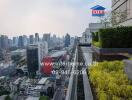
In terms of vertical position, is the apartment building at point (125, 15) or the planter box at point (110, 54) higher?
the apartment building at point (125, 15)

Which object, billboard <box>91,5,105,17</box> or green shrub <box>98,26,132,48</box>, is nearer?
green shrub <box>98,26,132,48</box>

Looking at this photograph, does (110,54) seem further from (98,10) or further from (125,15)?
(98,10)

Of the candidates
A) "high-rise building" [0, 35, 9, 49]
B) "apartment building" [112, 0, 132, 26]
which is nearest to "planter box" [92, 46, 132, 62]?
"apartment building" [112, 0, 132, 26]

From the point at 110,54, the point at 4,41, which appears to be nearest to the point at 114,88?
the point at 110,54

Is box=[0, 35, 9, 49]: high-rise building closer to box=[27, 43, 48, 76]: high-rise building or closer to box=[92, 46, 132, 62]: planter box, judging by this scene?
box=[27, 43, 48, 76]: high-rise building

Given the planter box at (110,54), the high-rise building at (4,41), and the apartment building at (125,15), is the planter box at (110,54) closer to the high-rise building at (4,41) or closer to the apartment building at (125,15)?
the apartment building at (125,15)

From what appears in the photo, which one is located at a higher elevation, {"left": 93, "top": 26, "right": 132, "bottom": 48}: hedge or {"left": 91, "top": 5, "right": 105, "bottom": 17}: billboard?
{"left": 91, "top": 5, "right": 105, "bottom": 17}: billboard

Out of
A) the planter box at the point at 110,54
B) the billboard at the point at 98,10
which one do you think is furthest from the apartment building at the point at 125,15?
the planter box at the point at 110,54

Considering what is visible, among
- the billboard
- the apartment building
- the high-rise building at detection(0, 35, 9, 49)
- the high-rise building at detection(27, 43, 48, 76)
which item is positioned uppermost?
the billboard

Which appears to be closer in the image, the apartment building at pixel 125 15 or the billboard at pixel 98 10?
the apartment building at pixel 125 15
